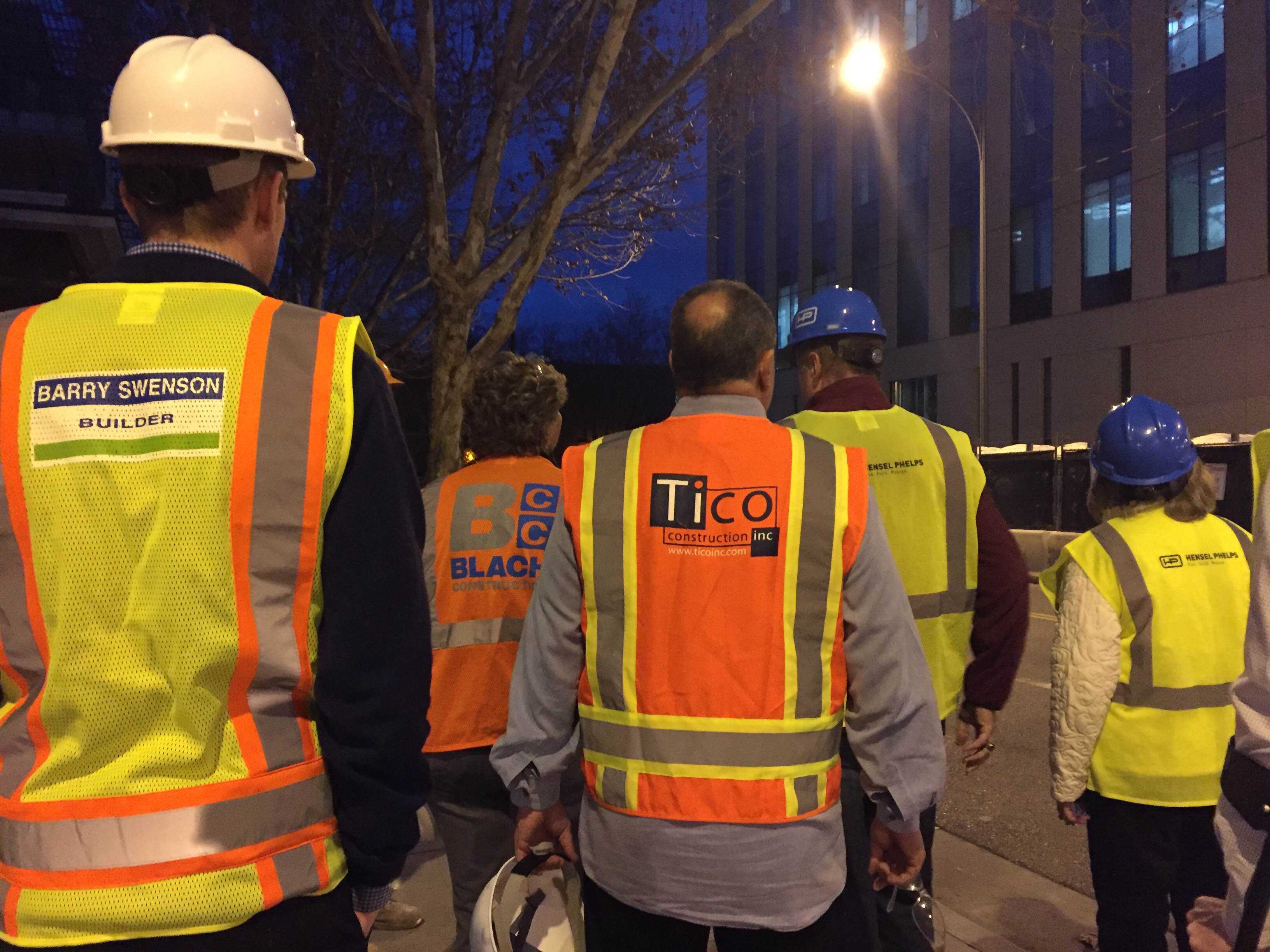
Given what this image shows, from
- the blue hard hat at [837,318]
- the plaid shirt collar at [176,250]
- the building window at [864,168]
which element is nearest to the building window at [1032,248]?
the building window at [864,168]

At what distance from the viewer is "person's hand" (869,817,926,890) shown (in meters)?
2.08

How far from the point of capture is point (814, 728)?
2016mm

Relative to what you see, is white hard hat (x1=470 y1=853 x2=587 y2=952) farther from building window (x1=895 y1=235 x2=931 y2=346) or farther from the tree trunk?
building window (x1=895 y1=235 x2=931 y2=346)

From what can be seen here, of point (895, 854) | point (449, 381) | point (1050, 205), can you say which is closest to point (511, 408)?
point (895, 854)

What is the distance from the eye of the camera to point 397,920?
4191 millimetres

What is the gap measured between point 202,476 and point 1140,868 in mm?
2855

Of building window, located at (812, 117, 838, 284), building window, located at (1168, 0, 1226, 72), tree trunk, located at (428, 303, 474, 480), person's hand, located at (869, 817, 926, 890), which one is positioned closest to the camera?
person's hand, located at (869, 817, 926, 890)

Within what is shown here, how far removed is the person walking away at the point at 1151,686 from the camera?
9.51ft

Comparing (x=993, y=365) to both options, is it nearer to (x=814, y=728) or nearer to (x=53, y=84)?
(x=53, y=84)

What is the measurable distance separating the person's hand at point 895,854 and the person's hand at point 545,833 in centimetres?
69

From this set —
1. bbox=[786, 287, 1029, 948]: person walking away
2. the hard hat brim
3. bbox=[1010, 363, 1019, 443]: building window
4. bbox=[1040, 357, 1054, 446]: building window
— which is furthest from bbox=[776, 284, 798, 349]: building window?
the hard hat brim

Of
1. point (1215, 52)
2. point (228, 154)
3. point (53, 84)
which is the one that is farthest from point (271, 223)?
point (1215, 52)

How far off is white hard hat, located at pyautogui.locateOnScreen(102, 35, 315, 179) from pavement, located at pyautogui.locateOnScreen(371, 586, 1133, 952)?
347cm

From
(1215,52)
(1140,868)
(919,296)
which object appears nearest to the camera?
(1140,868)
